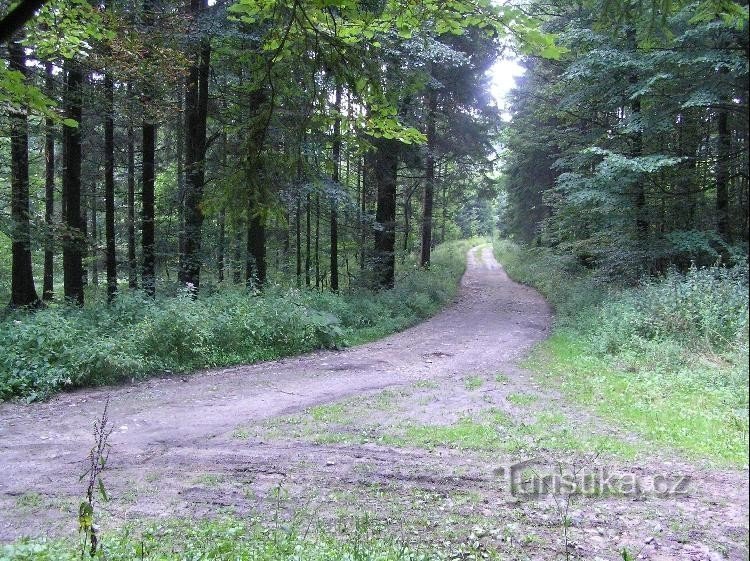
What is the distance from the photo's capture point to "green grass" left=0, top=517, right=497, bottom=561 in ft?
11.0

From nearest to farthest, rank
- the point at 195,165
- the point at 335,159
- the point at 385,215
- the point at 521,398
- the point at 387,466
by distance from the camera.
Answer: the point at 387,466 → the point at 521,398 → the point at 195,165 → the point at 335,159 → the point at 385,215

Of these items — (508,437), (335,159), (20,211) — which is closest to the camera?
(508,437)

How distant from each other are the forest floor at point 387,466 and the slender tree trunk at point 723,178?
4.45 feet

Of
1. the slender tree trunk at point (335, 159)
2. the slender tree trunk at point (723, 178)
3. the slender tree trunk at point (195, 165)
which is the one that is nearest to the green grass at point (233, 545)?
the slender tree trunk at point (723, 178)

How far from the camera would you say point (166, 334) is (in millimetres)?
9297

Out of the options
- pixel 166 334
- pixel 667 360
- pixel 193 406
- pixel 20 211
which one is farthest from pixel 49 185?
pixel 667 360

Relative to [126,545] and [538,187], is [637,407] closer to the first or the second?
[126,545]

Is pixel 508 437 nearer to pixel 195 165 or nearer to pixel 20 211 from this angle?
pixel 195 165

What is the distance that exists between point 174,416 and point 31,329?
11.3ft

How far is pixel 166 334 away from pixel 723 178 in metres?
9.27

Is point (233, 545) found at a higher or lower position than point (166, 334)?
lower

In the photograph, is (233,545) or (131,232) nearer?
(233,545)

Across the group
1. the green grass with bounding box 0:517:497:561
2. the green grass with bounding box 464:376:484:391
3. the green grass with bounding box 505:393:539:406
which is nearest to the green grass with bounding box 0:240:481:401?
the green grass with bounding box 464:376:484:391

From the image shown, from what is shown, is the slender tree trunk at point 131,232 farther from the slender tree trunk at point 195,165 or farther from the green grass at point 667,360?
the green grass at point 667,360
